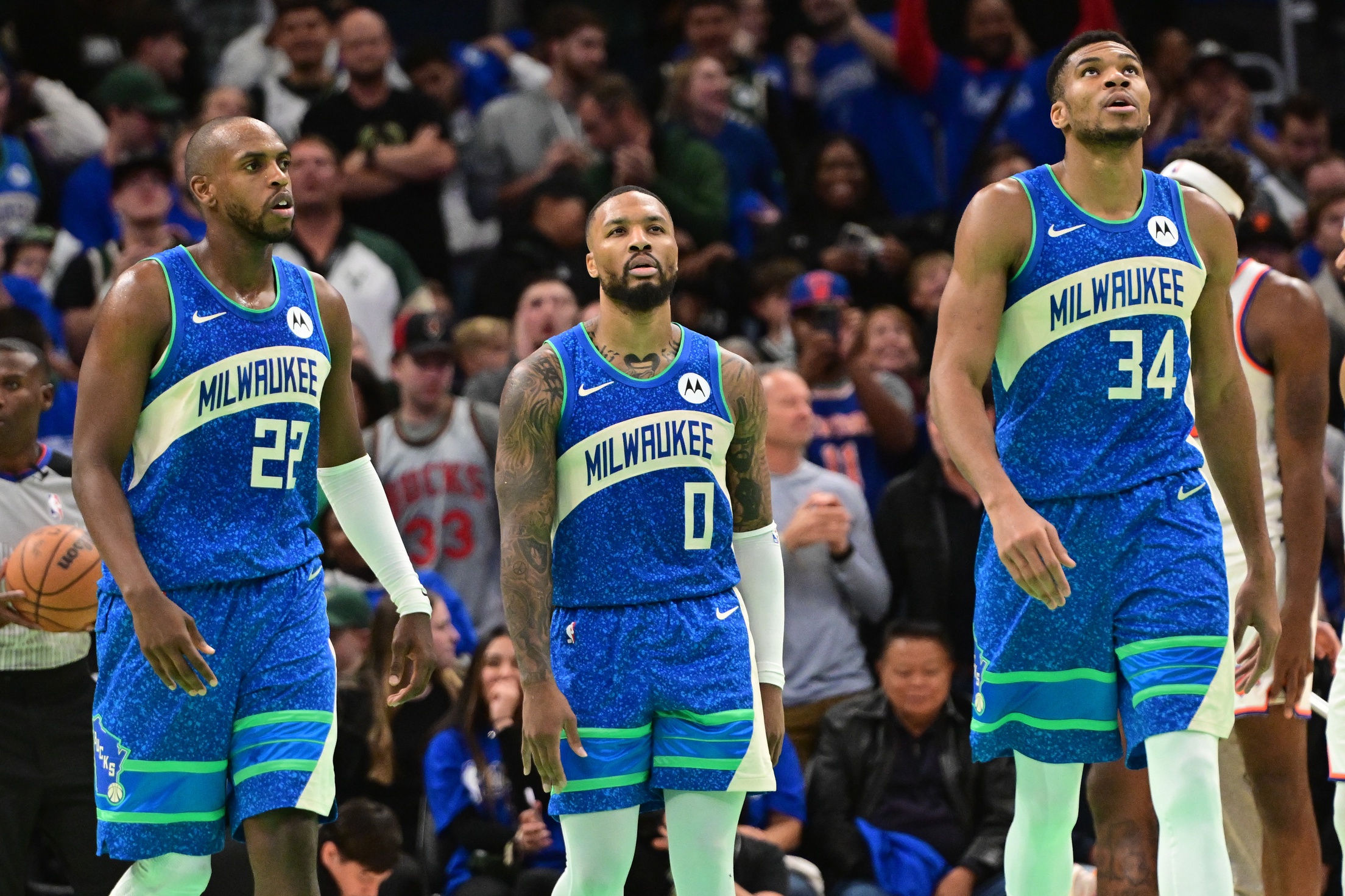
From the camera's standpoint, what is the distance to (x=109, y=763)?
5078 millimetres

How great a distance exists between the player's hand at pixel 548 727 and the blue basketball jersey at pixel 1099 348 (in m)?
1.46

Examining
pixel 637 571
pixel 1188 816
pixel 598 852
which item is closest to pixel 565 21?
pixel 637 571

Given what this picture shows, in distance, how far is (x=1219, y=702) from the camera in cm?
500

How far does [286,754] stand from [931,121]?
9048 mm

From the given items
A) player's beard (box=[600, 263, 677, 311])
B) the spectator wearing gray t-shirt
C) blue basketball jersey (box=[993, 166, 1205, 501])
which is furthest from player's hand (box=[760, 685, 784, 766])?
the spectator wearing gray t-shirt

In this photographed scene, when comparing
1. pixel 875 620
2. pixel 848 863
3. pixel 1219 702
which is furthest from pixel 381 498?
pixel 875 620

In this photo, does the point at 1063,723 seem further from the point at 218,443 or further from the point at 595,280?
A: the point at 595,280

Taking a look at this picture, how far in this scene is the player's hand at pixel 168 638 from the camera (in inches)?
187

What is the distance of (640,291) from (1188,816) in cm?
216

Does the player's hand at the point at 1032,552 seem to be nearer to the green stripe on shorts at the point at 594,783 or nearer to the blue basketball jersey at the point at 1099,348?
the blue basketball jersey at the point at 1099,348

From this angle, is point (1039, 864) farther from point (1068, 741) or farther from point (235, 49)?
point (235, 49)

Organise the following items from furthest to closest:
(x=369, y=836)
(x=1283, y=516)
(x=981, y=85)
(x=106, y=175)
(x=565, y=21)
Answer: (x=981, y=85) < (x=565, y=21) < (x=106, y=175) < (x=369, y=836) < (x=1283, y=516)

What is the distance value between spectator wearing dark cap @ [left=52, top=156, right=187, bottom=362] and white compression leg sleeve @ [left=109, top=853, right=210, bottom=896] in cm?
Answer: 543

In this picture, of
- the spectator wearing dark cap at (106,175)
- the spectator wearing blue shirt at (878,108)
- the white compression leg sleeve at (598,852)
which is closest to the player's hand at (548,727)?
the white compression leg sleeve at (598,852)
